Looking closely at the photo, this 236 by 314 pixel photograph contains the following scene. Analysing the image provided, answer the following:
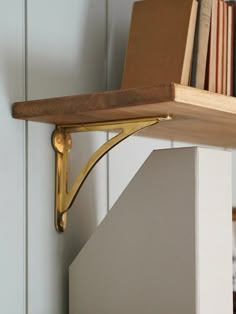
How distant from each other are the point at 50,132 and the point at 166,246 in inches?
9.5

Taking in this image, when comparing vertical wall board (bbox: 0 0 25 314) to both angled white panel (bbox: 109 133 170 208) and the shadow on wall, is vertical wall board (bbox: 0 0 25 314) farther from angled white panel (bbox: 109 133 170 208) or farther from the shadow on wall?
angled white panel (bbox: 109 133 170 208)

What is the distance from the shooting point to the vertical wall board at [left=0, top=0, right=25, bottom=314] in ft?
3.05

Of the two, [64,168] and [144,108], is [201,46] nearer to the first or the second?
[144,108]

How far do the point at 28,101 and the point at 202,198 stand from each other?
0.27m

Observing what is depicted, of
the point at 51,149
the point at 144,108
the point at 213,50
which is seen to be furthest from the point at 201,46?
the point at 51,149

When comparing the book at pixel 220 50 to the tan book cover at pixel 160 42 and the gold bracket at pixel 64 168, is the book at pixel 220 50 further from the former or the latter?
the gold bracket at pixel 64 168

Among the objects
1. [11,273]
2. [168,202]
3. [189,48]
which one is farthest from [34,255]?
[189,48]

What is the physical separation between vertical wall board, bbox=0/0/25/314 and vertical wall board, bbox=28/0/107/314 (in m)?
0.02

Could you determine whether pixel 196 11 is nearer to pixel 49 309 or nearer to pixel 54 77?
pixel 54 77

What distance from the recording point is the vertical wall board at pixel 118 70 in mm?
1129

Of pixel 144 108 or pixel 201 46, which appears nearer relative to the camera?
pixel 144 108

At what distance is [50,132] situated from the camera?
101 cm

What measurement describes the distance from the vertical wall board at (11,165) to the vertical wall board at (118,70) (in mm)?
201

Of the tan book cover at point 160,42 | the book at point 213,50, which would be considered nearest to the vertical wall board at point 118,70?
the tan book cover at point 160,42
